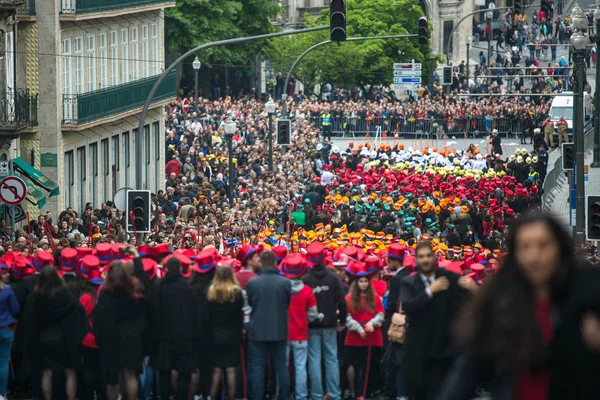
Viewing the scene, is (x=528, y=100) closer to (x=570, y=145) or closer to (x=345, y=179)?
(x=345, y=179)

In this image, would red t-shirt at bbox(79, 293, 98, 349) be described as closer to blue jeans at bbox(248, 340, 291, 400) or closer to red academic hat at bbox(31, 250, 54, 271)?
red academic hat at bbox(31, 250, 54, 271)

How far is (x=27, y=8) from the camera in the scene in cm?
3672

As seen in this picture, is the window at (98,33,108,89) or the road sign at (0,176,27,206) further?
the window at (98,33,108,89)

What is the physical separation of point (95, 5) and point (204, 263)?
28.5 metres

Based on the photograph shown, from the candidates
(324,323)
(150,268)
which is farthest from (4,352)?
(324,323)

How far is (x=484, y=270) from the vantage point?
555 inches

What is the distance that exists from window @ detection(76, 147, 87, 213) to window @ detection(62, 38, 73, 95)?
1.65 m

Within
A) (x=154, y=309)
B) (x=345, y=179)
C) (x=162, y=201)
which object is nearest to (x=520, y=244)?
(x=154, y=309)

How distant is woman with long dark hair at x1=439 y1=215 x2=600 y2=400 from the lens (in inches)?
221

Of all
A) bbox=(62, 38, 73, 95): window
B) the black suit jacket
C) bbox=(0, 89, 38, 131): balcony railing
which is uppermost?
bbox=(62, 38, 73, 95): window

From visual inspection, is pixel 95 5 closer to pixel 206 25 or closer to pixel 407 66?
pixel 206 25

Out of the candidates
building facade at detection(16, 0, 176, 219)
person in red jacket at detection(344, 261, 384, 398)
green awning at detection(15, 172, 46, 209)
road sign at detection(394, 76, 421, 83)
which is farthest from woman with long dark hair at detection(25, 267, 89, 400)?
road sign at detection(394, 76, 421, 83)

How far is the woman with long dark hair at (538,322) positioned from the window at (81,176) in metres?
34.4

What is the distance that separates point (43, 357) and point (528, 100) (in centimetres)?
6036
